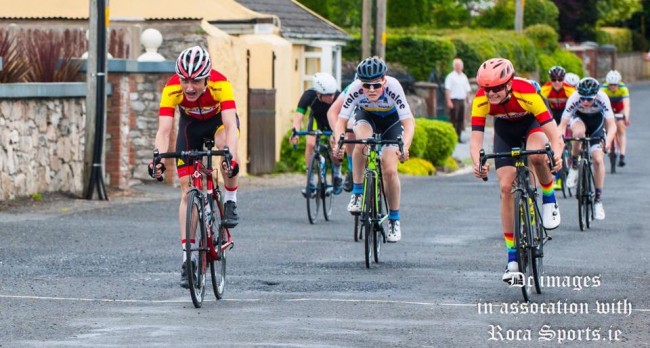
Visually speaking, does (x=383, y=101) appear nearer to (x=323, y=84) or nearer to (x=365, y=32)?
(x=323, y=84)

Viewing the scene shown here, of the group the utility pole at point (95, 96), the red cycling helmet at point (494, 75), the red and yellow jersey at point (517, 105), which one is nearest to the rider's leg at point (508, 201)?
the red and yellow jersey at point (517, 105)

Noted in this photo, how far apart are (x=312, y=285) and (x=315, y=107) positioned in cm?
707

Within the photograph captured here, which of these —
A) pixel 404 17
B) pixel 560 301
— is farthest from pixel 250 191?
pixel 404 17

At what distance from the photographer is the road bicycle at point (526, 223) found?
37.9 feet

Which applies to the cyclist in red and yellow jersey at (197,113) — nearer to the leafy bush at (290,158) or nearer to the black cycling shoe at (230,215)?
the black cycling shoe at (230,215)

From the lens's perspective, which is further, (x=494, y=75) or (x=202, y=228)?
(x=494, y=75)

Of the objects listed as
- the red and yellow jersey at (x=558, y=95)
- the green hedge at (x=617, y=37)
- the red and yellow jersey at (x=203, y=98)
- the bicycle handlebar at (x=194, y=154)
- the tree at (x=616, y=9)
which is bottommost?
the bicycle handlebar at (x=194, y=154)

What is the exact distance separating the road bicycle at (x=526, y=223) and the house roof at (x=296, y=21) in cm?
2158

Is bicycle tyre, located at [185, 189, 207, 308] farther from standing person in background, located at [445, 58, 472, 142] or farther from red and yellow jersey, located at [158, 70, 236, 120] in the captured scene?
standing person in background, located at [445, 58, 472, 142]

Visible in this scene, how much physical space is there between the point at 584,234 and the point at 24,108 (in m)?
7.37

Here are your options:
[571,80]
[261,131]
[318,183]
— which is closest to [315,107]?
[318,183]

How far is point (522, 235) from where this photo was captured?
11.6 meters

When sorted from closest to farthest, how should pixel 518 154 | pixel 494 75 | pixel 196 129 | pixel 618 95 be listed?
pixel 494 75 → pixel 518 154 → pixel 196 129 → pixel 618 95

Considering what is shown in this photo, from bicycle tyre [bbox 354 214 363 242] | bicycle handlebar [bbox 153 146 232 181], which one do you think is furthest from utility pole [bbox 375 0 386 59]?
bicycle handlebar [bbox 153 146 232 181]
